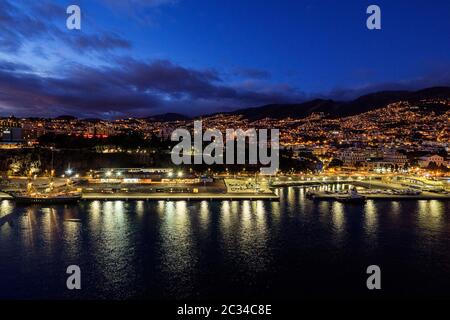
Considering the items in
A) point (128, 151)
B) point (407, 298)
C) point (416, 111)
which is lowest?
point (407, 298)

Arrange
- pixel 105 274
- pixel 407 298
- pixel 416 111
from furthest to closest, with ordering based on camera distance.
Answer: pixel 416 111, pixel 105 274, pixel 407 298

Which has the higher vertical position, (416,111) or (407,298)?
(416,111)

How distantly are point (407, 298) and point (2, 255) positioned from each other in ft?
28.1

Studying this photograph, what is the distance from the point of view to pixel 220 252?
9.84 meters

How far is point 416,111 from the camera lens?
76000 mm

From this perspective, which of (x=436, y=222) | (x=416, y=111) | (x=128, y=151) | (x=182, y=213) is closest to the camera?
(x=436, y=222)

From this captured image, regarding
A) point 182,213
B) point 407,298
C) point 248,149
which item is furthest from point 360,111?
point 407,298

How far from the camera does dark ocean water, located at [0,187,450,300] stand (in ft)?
25.2

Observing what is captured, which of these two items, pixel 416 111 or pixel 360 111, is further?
pixel 360 111

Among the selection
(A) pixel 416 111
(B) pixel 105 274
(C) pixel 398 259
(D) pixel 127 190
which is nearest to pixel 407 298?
(C) pixel 398 259

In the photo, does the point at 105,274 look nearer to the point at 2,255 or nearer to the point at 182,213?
the point at 2,255

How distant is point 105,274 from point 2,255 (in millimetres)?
2937

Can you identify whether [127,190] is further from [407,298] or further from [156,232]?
[407,298]

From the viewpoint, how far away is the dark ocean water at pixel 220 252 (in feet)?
25.2
